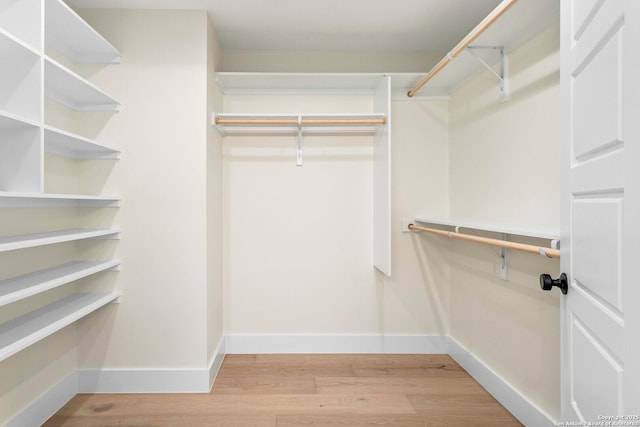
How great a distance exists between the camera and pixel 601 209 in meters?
0.85

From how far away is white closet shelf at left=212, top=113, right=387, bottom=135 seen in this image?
2.31m

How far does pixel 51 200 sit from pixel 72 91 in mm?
621

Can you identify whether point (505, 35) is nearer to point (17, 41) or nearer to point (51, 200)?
point (17, 41)

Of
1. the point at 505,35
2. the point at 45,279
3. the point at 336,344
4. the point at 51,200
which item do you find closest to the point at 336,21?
the point at 505,35

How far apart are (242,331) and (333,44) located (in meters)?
2.28

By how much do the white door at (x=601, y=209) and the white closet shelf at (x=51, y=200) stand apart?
1853mm

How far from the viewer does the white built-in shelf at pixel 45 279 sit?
1318 millimetres

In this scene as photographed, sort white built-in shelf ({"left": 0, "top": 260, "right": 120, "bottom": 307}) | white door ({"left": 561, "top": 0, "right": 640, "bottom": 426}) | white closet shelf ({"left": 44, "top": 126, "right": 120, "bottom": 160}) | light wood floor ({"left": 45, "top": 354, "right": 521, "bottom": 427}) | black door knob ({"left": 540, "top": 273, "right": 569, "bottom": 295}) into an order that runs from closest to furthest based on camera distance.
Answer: white door ({"left": 561, "top": 0, "right": 640, "bottom": 426})
black door knob ({"left": 540, "top": 273, "right": 569, "bottom": 295})
white built-in shelf ({"left": 0, "top": 260, "right": 120, "bottom": 307})
white closet shelf ({"left": 44, "top": 126, "right": 120, "bottom": 160})
light wood floor ({"left": 45, "top": 354, "right": 521, "bottom": 427})

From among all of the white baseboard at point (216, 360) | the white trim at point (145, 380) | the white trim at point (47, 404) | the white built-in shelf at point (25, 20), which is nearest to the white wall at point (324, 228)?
the white baseboard at point (216, 360)

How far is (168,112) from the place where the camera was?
209 centimetres

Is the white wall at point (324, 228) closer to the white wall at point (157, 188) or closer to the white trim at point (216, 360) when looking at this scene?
the white trim at point (216, 360)

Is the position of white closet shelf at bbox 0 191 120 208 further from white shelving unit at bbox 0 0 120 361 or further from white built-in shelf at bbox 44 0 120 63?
white built-in shelf at bbox 44 0 120 63

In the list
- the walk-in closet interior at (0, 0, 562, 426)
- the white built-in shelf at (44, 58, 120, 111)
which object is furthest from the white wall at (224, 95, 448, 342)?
the white built-in shelf at (44, 58, 120, 111)

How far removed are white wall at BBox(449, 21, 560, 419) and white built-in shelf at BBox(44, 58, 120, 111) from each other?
2244 mm
